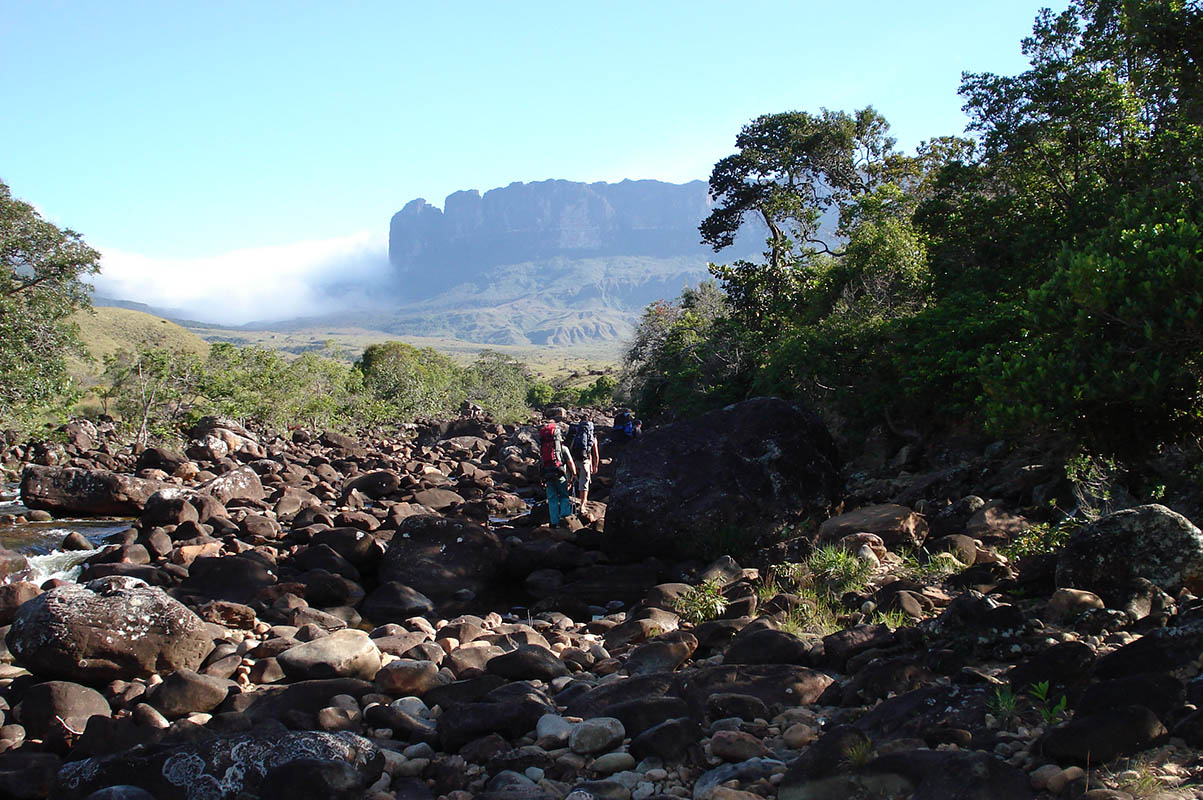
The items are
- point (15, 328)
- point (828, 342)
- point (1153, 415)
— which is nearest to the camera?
point (1153, 415)

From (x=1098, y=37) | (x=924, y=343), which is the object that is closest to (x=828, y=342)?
(x=924, y=343)

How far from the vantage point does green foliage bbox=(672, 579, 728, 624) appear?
9.09 meters

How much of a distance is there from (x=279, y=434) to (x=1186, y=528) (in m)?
29.7

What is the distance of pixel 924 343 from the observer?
14219 millimetres

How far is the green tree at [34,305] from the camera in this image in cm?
1975

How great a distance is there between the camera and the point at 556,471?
1443 cm

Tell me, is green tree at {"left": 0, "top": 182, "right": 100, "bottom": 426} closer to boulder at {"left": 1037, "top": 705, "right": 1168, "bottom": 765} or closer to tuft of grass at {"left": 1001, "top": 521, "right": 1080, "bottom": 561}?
tuft of grass at {"left": 1001, "top": 521, "right": 1080, "bottom": 561}

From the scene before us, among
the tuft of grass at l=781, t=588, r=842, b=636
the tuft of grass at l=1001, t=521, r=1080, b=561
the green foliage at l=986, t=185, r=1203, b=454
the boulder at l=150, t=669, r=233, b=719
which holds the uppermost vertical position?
the green foliage at l=986, t=185, r=1203, b=454

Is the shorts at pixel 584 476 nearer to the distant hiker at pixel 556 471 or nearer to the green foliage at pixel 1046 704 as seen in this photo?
the distant hiker at pixel 556 471

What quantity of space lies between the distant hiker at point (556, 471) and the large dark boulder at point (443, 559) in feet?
6.83

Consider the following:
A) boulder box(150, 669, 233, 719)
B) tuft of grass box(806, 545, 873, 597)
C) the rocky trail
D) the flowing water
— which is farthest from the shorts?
boulder box(150, 669, 233, 719)

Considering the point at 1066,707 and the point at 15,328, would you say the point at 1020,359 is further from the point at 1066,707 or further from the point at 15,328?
the point at 15,328

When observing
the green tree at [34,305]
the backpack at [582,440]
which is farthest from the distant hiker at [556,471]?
the green tree at [34,305]

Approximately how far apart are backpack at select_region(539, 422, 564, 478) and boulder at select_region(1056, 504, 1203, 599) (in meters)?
8.56
